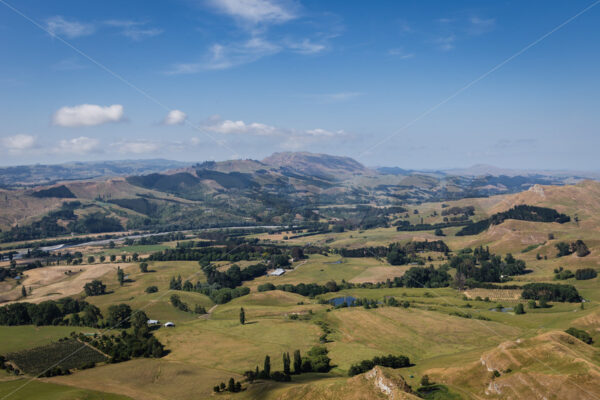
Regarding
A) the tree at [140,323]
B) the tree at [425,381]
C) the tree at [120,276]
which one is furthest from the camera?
the tree at [120,276]

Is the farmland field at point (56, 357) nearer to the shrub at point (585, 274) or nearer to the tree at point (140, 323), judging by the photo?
the tree at point (140, 323)

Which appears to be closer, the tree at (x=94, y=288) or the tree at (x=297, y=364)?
the tree at (x=297, y=364)

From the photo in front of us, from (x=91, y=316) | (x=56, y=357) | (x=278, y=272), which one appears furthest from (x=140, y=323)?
(x=278, y=272)

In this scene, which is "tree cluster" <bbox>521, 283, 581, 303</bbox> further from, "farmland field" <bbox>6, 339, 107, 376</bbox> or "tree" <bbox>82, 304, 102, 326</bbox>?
"tree" <bbox>82, 304, 102, 326</bbox>

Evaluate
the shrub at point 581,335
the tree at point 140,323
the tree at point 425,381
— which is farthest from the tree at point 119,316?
the shrub at point 581,335

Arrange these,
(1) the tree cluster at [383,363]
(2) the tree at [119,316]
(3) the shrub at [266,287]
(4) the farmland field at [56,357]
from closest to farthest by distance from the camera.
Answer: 1. (1) the tree cluster at [383,363]
2. (4) the farmland field at [56,357]
3. (2) the tree at [119,316]
4. (3) the shrub at [266,287]

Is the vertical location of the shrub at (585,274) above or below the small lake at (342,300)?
above
